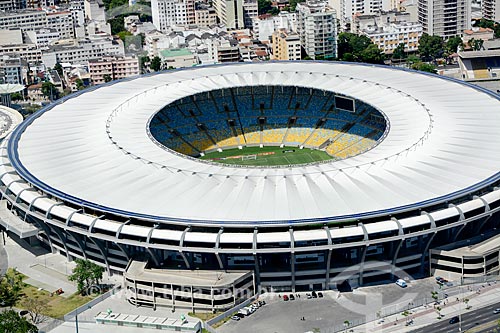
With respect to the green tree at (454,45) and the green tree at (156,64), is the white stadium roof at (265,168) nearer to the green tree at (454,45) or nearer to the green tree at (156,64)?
the green tree at (156,64)

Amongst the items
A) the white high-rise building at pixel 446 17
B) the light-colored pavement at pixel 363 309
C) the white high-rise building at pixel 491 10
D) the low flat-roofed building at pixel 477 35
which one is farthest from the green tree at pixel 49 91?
the white high-rise building at pixel 491 10

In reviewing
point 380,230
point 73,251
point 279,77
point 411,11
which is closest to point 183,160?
point 73,251

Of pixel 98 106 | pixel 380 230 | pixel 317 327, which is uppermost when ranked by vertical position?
pixel 98 106

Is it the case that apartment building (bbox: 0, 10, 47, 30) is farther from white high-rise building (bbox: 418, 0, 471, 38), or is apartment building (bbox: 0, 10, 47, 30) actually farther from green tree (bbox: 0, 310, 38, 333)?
green tree (bbox: 0, 310, 38, 333)

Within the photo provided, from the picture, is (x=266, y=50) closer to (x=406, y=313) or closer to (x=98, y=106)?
(x=98, y=106)

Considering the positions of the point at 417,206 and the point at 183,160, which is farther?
the point at 183,160

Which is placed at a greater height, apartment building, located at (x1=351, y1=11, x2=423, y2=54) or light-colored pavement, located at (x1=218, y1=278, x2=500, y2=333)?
apartment building, located at (x1=351, y1=11, x2=423, y2=54)

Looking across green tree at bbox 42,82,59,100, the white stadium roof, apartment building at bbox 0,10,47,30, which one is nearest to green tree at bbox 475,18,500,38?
the white stadium roof
